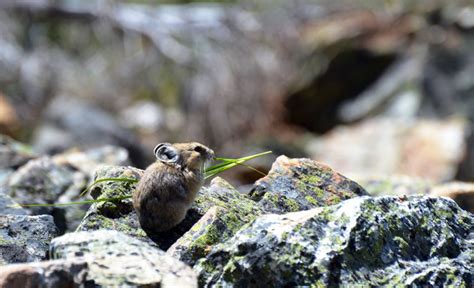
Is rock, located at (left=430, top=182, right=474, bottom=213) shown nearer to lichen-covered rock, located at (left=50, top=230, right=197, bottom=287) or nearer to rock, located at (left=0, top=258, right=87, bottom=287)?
lichen-covered rock, located at (left=50, top=230, right=197, bottom=287)

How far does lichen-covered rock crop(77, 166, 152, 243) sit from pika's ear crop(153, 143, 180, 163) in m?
0.26

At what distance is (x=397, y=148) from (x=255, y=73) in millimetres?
3402

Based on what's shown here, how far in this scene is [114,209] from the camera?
461cm

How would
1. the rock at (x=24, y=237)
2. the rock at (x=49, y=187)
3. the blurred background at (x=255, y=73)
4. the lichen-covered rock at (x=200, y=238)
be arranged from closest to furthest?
the lichen-covered rock at (x=200, y=238) → the rock at (x=24, y=237) → the rock at (x=49, y=187) → the blurred background at (x=255, y=73)

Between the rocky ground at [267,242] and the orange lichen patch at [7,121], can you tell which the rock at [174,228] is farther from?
the orange lichen patch at [7,121]

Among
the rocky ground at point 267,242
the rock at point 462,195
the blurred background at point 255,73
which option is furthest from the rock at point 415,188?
the blurred background at point 255,73

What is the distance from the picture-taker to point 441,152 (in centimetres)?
1341

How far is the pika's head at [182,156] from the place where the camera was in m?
4.73

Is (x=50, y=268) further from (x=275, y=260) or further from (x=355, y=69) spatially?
(x=355, y=69)

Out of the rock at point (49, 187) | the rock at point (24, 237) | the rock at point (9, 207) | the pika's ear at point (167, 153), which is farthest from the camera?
the rock at point (49, 187)

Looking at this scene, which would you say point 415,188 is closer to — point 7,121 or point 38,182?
point 38,182

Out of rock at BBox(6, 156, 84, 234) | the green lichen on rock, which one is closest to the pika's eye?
the green lichen on rock

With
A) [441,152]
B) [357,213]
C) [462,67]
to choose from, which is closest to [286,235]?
[357,213]

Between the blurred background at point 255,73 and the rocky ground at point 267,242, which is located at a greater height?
the rocky ground at point 267,242
